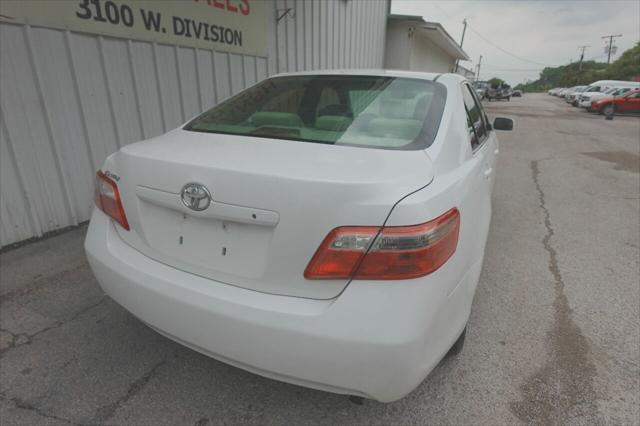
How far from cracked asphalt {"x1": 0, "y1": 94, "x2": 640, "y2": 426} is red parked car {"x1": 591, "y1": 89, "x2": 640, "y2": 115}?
22.0 meters

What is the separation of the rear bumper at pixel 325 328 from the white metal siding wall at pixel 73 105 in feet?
8.38

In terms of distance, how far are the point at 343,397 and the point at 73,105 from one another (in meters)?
3.48

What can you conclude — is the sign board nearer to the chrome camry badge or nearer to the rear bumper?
the chrome camry badge

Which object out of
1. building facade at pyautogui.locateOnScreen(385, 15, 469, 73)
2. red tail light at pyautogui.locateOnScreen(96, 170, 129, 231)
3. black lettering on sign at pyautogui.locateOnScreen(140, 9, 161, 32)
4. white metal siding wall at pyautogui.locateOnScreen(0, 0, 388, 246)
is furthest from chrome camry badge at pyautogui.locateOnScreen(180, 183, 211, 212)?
building facade at pyautogui.locateOnScreen(385, 15, 469, 73)

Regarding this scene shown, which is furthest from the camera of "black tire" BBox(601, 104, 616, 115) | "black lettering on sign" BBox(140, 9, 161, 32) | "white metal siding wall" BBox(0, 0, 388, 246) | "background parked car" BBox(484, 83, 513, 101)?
"background parked car" BBox(484, 83, 513, 101)

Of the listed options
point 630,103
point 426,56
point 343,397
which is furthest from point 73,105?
point 630,103

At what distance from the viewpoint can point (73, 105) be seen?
346 centimetres

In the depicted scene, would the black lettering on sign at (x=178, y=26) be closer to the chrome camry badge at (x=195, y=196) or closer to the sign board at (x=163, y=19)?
the sign board at (x=163, y=19)

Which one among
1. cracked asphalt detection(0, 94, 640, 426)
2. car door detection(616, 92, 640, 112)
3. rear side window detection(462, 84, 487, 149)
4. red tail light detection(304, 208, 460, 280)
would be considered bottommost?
cracked asphalt detection(0, 94, 640, 426)

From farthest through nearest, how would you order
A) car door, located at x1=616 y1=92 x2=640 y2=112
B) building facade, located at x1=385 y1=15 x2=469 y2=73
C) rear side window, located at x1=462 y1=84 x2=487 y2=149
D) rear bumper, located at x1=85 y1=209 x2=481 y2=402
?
car door, located at x1=616 y1=92 x2=640 y2=112 → building facade, located at x1=385 y1=15 x2=469 y2=73 → rear side window, located at x1=462 y1=84 x2=487 y2=149 → rear bumper, located at x1=85 y1=209 x2=481 y2=402

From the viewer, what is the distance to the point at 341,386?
1.29 metres

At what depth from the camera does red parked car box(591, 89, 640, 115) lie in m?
20.1

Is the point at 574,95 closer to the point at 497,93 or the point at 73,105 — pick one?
the point at 497,93

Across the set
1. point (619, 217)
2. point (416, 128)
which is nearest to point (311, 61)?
point (619, 217)
